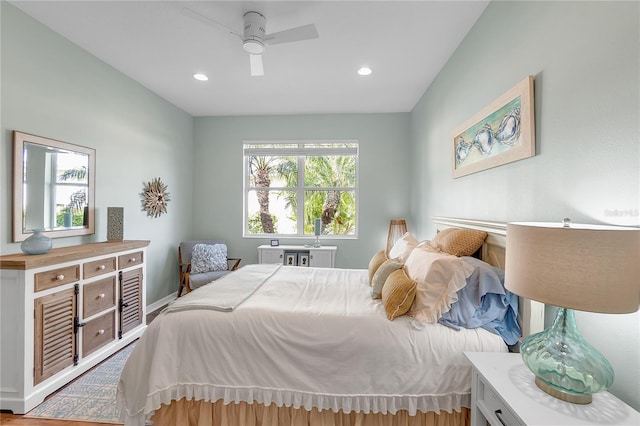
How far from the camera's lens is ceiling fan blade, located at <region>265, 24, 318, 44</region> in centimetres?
200

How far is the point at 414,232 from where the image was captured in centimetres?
403

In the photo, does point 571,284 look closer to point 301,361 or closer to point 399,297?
point 399,297

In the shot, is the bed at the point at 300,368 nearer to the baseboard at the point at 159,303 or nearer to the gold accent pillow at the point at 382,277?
the gold accent pillow at the point at 382,277

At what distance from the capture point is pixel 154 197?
3.57m

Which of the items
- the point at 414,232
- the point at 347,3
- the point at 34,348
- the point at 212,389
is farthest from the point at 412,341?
the point at 414,232

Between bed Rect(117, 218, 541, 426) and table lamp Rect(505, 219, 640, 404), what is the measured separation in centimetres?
42

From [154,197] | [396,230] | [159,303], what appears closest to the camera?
[154,197]

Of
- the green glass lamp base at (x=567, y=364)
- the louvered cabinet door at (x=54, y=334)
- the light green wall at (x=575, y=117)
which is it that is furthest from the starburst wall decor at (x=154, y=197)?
the green glass lamp base at (x=567, y=364)

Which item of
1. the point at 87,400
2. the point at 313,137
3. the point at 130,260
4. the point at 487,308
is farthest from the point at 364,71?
the point at 87,400

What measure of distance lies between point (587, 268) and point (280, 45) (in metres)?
2.61

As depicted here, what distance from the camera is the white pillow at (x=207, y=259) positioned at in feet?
12.4

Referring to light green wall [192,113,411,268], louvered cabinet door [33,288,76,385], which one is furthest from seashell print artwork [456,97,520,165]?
louvered cabinet door [33,288,76,385]

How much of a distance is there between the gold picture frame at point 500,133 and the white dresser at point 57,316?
3.10 metres

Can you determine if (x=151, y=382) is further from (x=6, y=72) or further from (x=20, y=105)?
(x=6, y=72)
